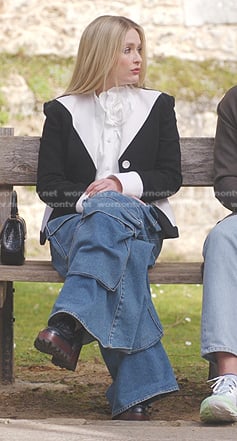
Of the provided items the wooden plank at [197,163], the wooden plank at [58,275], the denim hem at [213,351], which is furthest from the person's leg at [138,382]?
the wooden plank at [197,163]

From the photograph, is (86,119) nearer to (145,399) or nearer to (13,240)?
(13,240)

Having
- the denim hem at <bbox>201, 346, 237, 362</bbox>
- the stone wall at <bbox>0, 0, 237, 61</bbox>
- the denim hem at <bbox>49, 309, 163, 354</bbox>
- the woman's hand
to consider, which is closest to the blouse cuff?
the woman's hand

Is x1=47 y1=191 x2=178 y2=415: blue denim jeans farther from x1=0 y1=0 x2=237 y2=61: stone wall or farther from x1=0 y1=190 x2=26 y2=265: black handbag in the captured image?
x1=0 y1=0 x2=237 y2=61: stone wall

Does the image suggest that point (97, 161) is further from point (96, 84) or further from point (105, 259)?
point (105, 259)

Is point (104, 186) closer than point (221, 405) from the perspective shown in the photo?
No

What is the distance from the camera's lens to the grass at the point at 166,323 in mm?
5387

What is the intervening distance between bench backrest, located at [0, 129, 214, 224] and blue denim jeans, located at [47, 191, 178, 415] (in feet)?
2.32

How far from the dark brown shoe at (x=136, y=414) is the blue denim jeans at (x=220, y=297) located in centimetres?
30

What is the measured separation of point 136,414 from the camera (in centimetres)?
392

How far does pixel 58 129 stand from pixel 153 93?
0.43m

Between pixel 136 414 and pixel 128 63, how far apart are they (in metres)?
1.46

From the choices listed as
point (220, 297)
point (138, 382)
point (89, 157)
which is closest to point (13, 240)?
point (89, 157)

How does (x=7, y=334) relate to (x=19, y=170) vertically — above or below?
below

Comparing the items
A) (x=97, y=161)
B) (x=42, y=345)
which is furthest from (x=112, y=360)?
(x=97, y=161)
